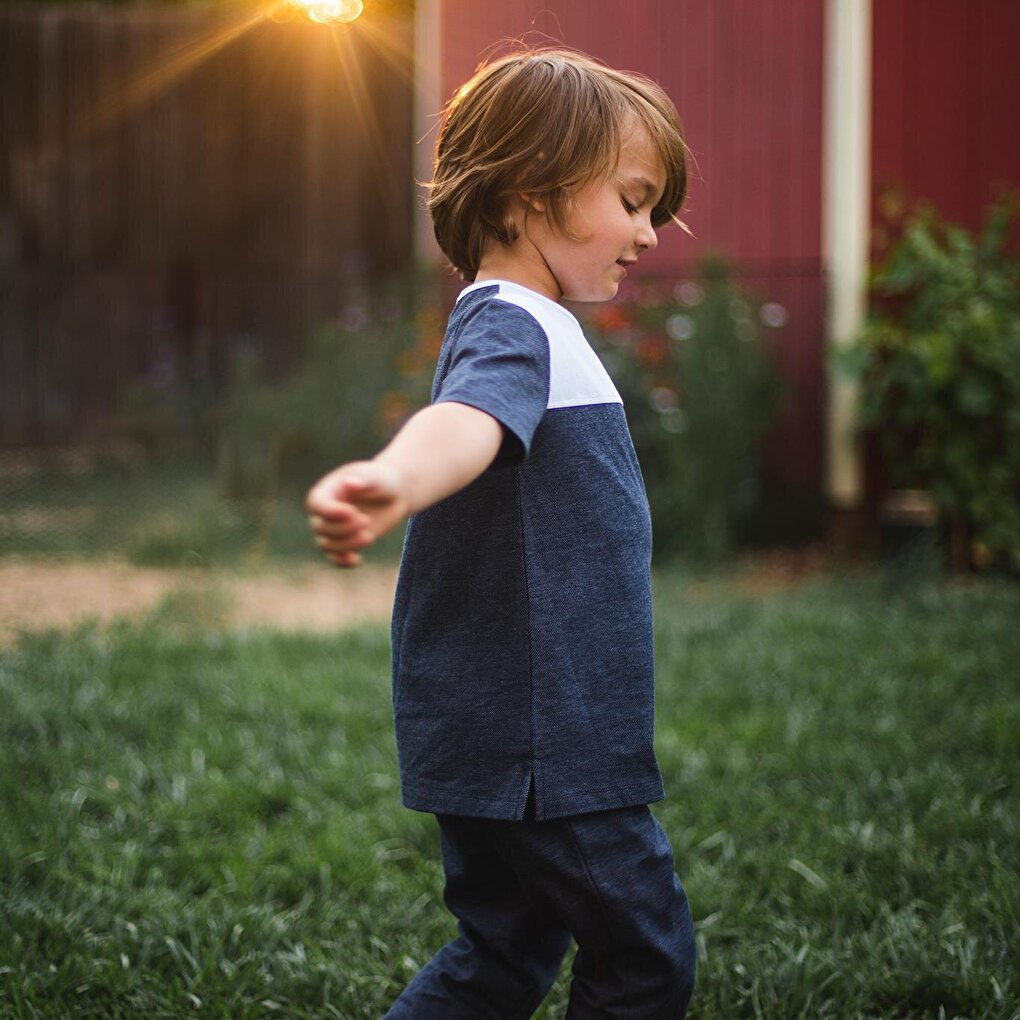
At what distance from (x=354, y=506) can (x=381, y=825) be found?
1.73 m

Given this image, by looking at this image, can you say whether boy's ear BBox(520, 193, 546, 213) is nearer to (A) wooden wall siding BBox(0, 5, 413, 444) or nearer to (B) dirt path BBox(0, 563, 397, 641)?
(B) dirt path BBox(0, 563, 397, 641)

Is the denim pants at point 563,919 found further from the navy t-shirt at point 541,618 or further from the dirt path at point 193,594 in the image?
the dirt path at point 193,594

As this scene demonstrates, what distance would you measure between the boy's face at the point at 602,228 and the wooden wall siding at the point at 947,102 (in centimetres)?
509

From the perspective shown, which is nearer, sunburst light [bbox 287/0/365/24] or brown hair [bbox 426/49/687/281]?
brown hair [bbox 426/49/687/281]

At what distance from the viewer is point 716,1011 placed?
191cm

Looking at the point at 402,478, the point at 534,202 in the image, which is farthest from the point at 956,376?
the point at 402,478

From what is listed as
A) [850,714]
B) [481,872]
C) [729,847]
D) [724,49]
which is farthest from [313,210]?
[481,872]

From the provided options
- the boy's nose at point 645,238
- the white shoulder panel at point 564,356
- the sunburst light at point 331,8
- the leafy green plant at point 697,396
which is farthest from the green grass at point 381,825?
the leafy green plant at point 697,396

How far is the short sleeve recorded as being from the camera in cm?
119

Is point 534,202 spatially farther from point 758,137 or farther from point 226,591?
point 758,137

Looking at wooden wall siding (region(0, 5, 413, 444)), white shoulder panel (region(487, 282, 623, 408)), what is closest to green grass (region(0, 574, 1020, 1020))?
white shoulder panel (region(487, 282, 623, 408))

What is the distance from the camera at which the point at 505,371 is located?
4.06 feet

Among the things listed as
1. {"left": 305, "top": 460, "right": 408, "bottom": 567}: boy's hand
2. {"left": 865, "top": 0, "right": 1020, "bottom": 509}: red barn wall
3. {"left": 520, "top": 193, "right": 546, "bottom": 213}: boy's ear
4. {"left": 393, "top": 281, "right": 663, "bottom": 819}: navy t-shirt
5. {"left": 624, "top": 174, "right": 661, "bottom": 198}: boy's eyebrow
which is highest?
{"left": 865, "top": 0, "right": 1020, "bottom": 509}: red barn wall

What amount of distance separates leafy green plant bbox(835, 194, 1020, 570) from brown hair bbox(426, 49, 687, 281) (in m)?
4.11
